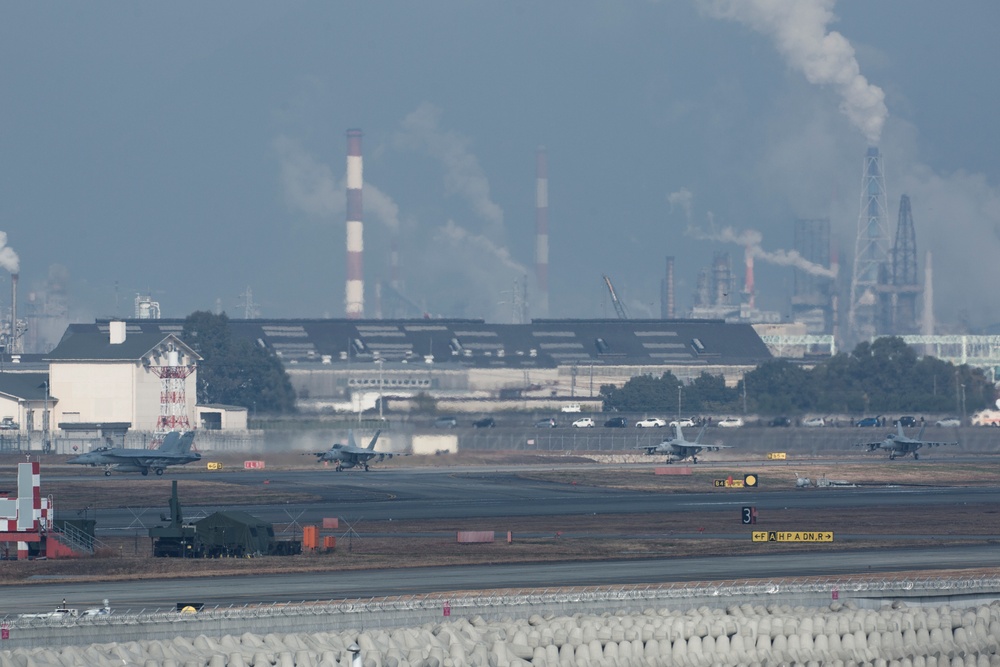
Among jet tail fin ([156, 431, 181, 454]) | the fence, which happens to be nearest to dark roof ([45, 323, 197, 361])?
jet tail fin ([156, 431, 181, 454])

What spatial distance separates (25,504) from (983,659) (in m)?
28.6

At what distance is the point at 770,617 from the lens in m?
30.6

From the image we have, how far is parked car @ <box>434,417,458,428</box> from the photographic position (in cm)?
14810

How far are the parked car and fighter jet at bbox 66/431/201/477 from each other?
122 ft

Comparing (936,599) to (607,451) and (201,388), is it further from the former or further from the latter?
(201,388)

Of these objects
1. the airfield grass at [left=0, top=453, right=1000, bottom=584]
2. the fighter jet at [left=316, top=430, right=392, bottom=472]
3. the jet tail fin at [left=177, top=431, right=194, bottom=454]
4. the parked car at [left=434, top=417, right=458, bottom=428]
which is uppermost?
the parked car at [left=434, top=417, right=458, bottom=428]

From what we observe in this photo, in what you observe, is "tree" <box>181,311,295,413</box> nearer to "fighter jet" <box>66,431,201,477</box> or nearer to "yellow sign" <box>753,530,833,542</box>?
"fighter jet" <box>66,431,201,477</box>

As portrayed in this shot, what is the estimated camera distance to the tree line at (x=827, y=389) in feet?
532

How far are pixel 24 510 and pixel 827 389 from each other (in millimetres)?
152300

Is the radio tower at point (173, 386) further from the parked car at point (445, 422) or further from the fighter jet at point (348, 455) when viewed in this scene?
the fighter jet at point (348, 455)

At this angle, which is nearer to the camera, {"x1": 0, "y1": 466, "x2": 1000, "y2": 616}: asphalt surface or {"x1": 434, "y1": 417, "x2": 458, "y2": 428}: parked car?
{"x1": 0, "y1": 466, "x2": 1000, "y2": 616}: asphalt surface

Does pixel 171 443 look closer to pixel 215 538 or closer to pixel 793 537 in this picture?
pixel 215 538

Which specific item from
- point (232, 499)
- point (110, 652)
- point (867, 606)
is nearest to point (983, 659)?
point (867, 606)

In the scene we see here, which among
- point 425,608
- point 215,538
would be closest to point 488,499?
point 215,538
